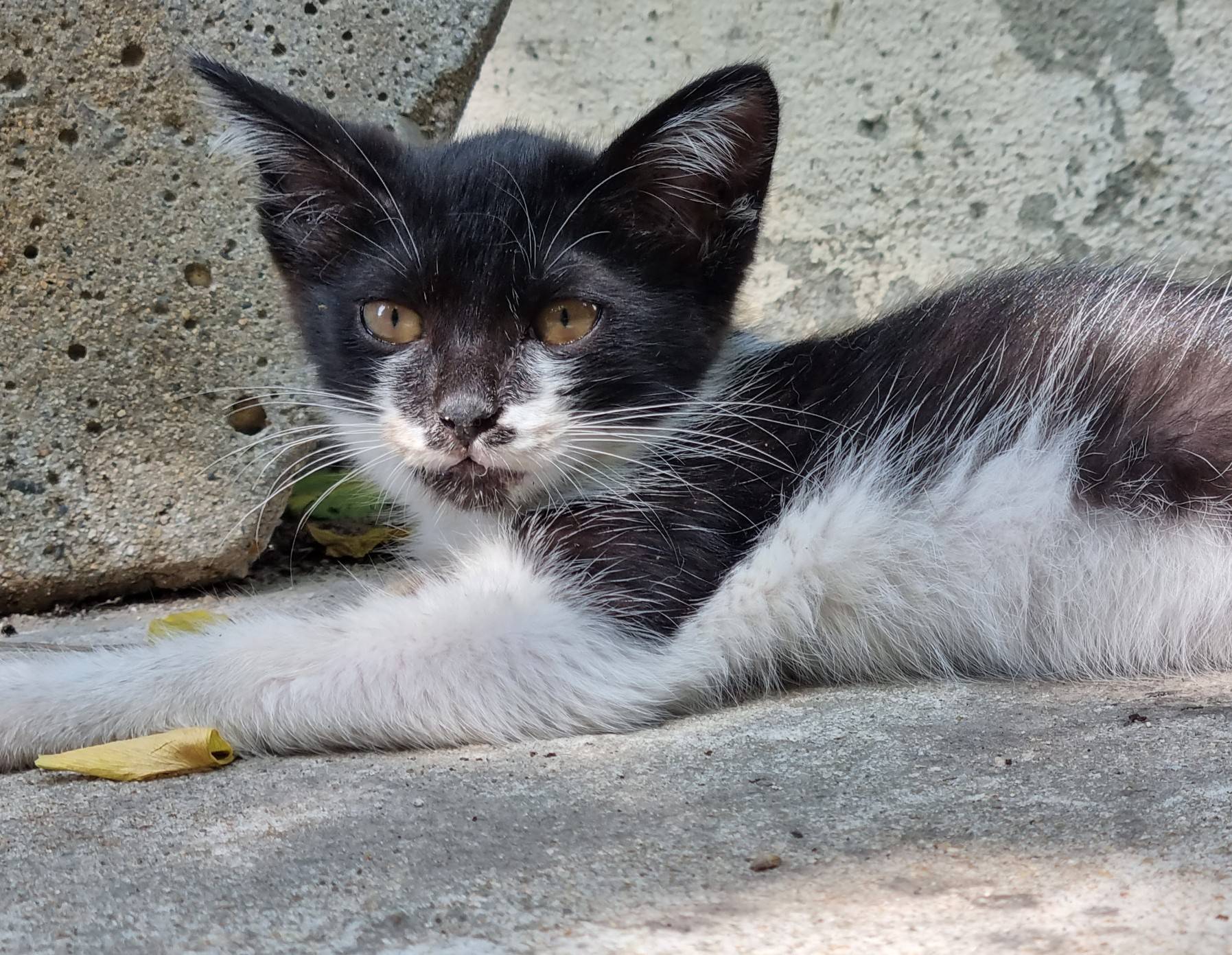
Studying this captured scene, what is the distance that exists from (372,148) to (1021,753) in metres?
1.69

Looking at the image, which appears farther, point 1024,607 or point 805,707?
point 1024,607

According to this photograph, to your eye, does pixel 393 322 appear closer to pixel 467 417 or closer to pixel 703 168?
pixel 467 417

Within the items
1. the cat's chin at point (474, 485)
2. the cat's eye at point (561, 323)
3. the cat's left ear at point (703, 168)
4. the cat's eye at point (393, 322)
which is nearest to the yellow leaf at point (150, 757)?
the cat's chin at point (474, 485)

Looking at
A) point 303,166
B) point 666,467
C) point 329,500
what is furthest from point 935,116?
point 329,500

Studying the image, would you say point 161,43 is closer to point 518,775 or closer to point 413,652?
point 413,652

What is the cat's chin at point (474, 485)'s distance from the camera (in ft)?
7.22

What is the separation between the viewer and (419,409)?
2186mm

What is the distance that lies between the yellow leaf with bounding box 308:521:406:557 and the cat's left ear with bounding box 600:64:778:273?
64.3 inches

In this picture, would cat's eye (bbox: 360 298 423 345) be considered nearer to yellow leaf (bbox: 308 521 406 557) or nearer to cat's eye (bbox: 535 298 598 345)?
cat's eye (bbox: 535 298 598 345)

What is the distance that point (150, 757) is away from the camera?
1.87m

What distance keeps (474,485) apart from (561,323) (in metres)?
0.36

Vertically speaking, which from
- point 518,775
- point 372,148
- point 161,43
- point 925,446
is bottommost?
point 518,775

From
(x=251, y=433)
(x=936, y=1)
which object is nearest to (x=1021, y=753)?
(x=251, y=433)

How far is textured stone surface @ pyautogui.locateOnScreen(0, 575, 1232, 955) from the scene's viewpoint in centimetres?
116
